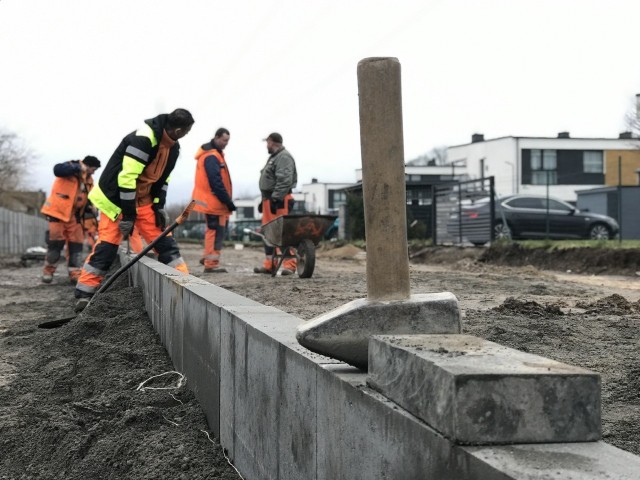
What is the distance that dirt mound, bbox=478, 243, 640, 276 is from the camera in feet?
47.2

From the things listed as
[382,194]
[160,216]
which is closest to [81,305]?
[160,216]

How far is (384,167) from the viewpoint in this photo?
2.36 metres

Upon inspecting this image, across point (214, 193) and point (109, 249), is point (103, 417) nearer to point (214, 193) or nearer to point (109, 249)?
point (109, 249)

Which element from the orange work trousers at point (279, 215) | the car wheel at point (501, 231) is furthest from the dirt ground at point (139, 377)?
the car wheel at point (501, 231)

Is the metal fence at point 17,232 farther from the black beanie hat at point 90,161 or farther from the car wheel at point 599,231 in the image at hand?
the car wheel at point 599,231

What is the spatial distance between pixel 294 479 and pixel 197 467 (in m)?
0.98

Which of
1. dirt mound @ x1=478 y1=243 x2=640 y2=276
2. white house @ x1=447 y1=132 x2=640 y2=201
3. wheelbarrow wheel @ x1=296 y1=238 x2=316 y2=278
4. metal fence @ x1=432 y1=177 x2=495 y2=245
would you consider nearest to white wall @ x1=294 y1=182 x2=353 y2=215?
white house @ x1=447 y1=132 x2=640 y2=201

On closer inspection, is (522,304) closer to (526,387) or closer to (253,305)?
(253,305)

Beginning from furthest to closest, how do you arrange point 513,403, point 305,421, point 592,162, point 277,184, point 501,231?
point 592,162 → point 501,231 → point 277,184 → point 305,421 → point 513,403

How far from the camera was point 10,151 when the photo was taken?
53875mm

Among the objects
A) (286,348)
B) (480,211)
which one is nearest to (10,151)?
(480,211)

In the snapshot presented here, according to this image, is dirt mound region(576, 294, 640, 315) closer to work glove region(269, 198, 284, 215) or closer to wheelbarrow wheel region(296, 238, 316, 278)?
wheelbarrow wheel region(296, 238, 316, 278)

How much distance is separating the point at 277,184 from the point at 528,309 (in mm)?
5952

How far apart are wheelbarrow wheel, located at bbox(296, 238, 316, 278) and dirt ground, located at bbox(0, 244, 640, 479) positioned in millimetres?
1702
